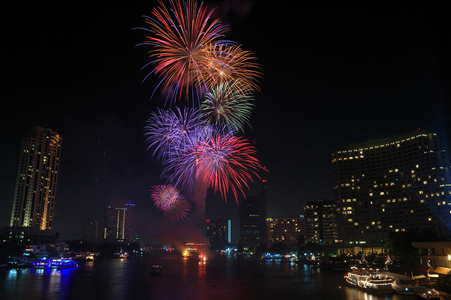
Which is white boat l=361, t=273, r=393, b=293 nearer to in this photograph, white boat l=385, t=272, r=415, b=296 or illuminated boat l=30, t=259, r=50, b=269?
white boat l=385, t=272, r=415, b=296

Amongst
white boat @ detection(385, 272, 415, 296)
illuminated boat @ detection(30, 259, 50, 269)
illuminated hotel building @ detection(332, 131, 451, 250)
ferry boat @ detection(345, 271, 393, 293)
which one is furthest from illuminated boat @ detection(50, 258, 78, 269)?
illuminated hotel building @ detection(332, 131, 451, 250)

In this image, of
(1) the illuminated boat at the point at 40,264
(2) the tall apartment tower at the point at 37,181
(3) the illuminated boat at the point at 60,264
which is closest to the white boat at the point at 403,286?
(3) the illuminated boat at the point at 60,264

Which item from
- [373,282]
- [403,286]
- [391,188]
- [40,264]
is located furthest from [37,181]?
[403,286]

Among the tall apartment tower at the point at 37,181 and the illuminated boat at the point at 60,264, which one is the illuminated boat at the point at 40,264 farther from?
the tall apartment tower at the point at 37,181

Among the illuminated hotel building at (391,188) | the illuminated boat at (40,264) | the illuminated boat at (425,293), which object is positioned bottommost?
the illuminated boat at (40,264)

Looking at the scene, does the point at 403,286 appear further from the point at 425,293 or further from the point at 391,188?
the point at 391,188

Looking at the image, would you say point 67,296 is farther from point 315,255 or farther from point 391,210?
point 391,210

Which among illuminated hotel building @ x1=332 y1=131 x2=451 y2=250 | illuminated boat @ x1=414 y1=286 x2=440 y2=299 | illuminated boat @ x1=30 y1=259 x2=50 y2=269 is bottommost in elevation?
illuminated boat @ x1=30 y1=259 x2=50 y2=269
